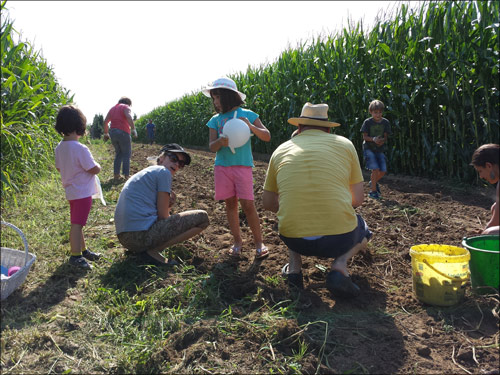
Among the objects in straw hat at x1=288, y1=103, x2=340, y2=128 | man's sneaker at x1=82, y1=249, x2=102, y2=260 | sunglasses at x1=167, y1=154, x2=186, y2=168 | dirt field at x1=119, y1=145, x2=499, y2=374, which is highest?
straw hat at x1=288, y1=103, x2=340, y2=128

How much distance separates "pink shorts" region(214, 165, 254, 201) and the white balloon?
225 mm

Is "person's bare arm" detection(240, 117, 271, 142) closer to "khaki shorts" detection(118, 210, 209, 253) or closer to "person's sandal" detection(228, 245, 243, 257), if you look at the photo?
"khaki shorts" detection(118, 210, 209, 253)

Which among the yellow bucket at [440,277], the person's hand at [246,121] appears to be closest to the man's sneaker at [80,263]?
the person's hand at [246,121]

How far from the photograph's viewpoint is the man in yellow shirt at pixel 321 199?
260cm

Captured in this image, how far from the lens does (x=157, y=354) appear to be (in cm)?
204

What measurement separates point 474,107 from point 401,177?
5.72 feet

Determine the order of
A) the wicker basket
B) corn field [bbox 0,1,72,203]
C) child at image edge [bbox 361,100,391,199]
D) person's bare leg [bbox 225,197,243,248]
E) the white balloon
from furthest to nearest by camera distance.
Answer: child at image edge [bbox 361,100,391,199] < corn field [bbox 0,1,72,203] < person's bare leg [bbox 225,197,243,248] < the white balloon < the wicker basket

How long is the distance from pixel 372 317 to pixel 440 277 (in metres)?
0.49

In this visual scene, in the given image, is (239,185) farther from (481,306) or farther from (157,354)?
(481,306)

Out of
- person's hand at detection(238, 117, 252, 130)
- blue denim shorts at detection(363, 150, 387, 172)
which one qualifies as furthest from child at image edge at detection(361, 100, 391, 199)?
person's hand at detection(238, 117, 252, 130)

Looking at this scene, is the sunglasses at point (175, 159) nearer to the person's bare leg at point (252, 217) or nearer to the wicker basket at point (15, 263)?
the person's bare leg at point (252, 217)

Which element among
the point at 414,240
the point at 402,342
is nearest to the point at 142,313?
the point at 402,342

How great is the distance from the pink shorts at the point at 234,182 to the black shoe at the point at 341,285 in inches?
40.0

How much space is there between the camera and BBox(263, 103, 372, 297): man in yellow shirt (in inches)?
102
